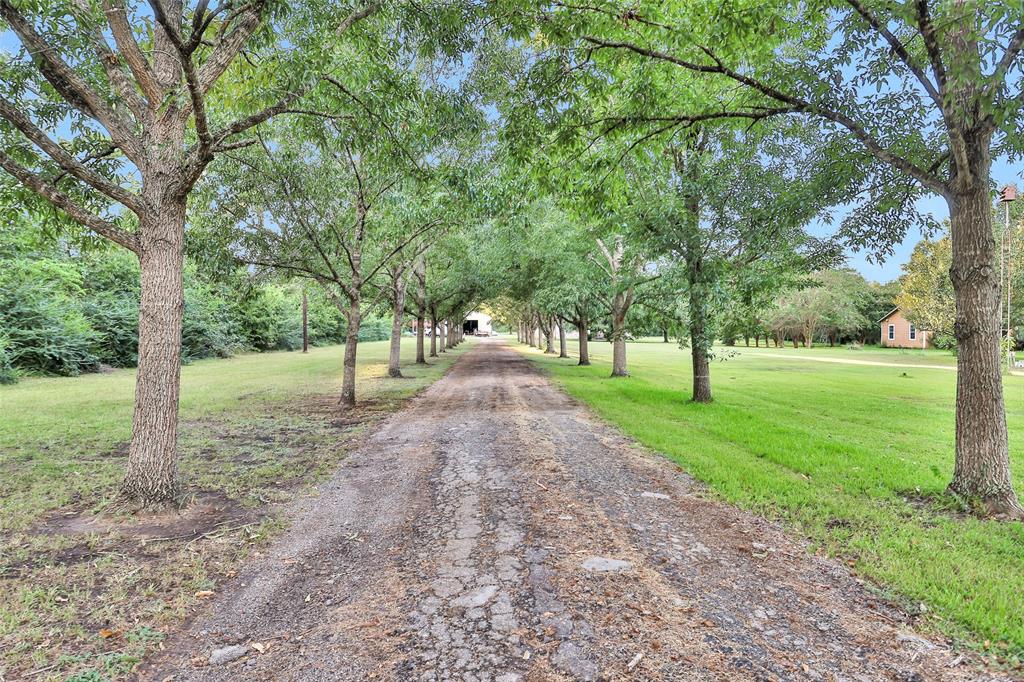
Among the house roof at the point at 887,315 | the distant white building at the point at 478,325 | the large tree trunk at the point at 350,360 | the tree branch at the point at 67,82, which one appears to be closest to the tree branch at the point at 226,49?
the tree branch at the point at 67,82

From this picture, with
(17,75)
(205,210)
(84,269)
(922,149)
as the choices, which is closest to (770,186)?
(922,149)

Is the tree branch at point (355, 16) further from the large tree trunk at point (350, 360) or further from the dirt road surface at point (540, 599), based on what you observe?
the large tree trunk at point (350, 360)

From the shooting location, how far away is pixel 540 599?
9.33ft

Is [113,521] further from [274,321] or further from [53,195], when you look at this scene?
[274,321]

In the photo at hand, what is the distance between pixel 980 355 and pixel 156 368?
790 centimetres

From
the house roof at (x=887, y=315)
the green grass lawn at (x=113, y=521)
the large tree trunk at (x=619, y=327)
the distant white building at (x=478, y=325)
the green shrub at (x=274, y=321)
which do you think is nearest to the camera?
the green grass lawn at (x=113, y=521)

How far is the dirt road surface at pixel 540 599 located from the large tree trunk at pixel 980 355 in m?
2.27

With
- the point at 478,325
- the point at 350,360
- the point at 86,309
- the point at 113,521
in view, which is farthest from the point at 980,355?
the point at 478,325

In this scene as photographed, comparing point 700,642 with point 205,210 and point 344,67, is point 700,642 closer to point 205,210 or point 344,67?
point 344,67

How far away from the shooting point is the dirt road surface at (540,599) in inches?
90.8

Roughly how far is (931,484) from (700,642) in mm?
4428

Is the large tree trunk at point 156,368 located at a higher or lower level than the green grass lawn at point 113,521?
higher

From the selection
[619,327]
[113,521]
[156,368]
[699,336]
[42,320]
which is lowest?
[113,521]

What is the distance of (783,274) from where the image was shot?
9789 millimetres
